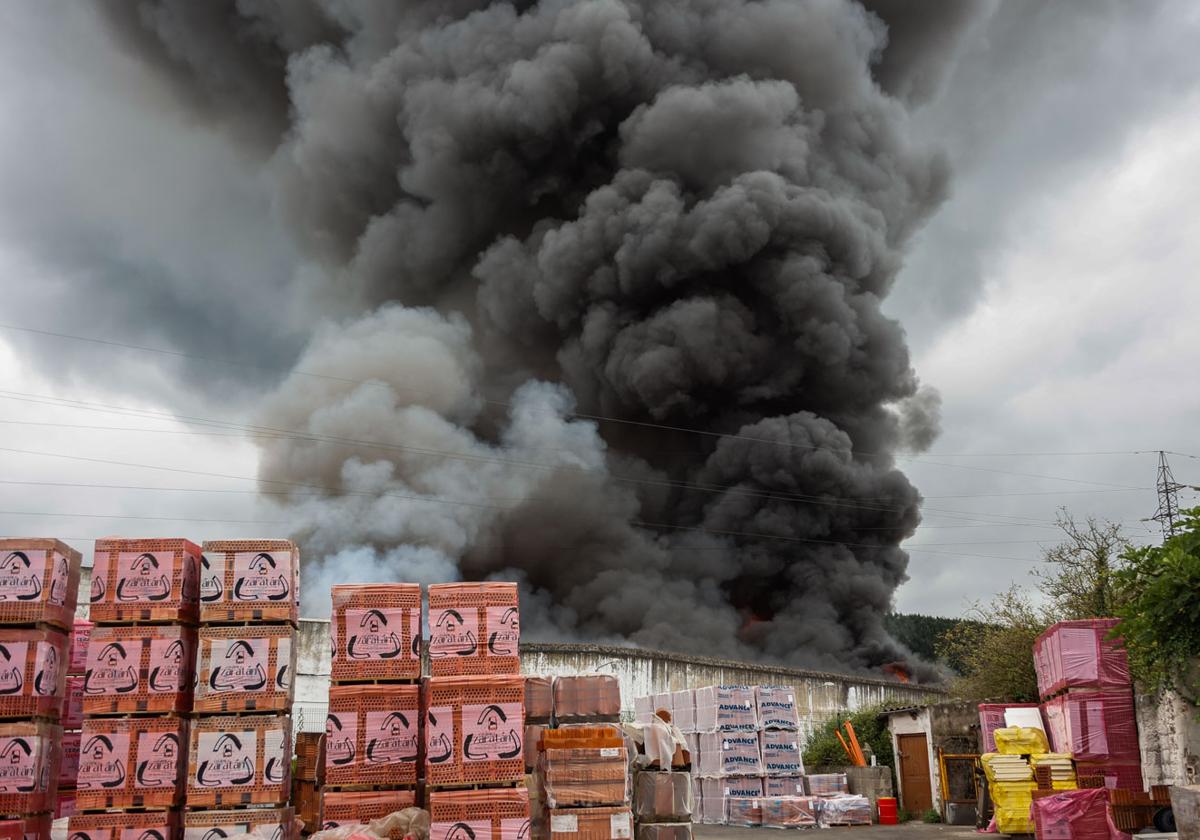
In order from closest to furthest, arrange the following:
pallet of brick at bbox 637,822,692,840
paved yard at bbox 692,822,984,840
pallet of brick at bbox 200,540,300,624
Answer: pallet of brick at bbox 200,540,300,624, pallet of brick at bbox 637,822,692,840, paved yard at bbox 692,822,984,840

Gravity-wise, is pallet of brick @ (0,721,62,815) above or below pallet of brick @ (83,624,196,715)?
below

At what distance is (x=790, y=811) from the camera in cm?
2145

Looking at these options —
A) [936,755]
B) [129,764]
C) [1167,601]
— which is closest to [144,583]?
[129,764]

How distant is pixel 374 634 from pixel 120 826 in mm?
3131

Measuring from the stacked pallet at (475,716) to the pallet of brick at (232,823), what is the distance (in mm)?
1669

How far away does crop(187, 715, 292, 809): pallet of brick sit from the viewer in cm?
1047

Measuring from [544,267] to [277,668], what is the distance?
3307cm

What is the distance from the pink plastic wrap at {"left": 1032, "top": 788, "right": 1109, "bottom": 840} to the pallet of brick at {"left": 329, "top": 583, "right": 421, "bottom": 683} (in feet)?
27.4

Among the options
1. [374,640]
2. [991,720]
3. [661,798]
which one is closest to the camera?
[374,640]

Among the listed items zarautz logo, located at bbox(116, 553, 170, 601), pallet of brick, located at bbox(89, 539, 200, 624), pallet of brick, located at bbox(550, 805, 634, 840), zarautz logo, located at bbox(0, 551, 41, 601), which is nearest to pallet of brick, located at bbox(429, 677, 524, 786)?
pallet of brick, located at bbox(550, 805, 634, 840)

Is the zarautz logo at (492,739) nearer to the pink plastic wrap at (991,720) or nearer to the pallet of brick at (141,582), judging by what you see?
the pallet of brick at (141,582)

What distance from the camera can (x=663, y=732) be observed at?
1352 centimetres

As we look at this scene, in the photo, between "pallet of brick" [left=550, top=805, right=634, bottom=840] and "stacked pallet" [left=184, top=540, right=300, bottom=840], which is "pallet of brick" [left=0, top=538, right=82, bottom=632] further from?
"pallet of brick" [left=550, top=805, right=634, bottom=840]

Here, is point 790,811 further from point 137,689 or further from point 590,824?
point 137,689
